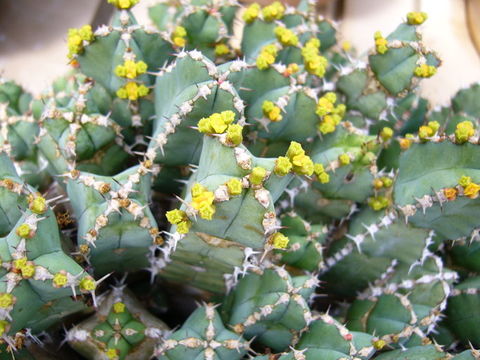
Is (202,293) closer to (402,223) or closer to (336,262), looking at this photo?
(336,262)

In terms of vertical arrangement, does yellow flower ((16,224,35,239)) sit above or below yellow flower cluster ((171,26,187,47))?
below

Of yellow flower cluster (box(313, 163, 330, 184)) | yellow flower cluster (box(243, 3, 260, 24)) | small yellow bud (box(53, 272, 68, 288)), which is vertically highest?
yellow flower cluster (box(243, 3, 260, 24))

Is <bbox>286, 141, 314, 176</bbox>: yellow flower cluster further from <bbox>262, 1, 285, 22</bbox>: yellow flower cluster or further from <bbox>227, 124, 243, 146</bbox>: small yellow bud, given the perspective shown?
<bbox>262, 1, 285, 22</bbox>: yellow flower cluster

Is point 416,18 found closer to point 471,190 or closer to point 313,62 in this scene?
point 313,62

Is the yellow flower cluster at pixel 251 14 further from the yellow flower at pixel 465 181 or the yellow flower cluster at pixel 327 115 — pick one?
the yellow flower at pixel 465 181

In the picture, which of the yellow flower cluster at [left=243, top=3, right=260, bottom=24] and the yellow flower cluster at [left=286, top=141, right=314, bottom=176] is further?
the yellow flower cluster at [left=243, top=3, right=260, bottom=24]

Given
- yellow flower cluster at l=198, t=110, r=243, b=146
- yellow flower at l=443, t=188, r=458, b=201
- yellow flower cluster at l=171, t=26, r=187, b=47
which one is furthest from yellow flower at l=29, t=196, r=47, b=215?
yellow flower at l=443, t=188, r=458, b=201

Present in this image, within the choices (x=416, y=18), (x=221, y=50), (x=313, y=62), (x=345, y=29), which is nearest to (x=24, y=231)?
(x=221, y=50)

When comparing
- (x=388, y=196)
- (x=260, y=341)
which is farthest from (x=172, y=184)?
(x=388, y=196)
